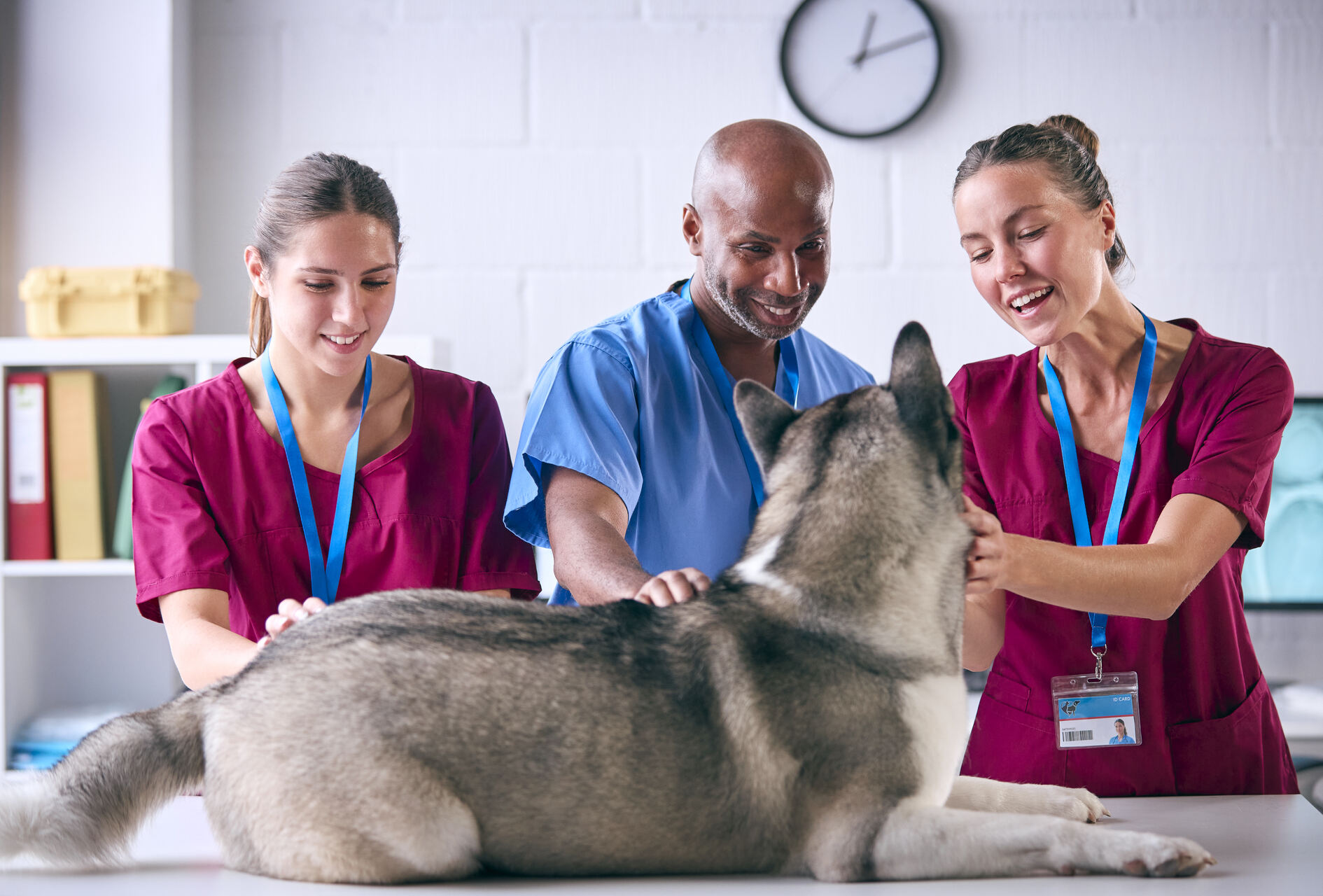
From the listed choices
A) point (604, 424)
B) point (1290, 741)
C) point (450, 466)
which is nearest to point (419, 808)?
point (604, 424)

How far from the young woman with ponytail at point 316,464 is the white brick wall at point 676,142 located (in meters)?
1.82

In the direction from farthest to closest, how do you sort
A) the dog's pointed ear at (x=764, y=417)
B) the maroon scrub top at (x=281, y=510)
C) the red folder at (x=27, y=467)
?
the red folder at (x=27, y=467), the maroon scrub top at (x=281, y=510), the dog's pointed ear at (x=764, y=417)

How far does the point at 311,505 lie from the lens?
1.96 m

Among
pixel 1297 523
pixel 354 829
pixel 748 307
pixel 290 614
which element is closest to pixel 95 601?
pixel 290 614

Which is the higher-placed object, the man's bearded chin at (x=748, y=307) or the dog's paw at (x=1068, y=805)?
the man's bearded chin at (x=748, y=307)

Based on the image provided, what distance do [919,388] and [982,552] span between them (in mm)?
233

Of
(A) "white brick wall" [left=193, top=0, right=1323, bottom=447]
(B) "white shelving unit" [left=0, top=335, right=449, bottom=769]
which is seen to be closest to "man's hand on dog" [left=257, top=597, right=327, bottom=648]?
(B) "white shelving unit" [left=0, top=335, right=449, bottom=769]

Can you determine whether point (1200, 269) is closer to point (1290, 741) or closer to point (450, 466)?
point (1290, 741)

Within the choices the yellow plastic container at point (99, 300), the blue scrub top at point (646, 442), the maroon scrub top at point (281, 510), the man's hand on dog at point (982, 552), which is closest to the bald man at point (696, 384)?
the blue scrub top at point (646, 442)

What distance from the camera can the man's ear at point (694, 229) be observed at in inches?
80.0

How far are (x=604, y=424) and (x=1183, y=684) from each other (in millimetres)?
1129

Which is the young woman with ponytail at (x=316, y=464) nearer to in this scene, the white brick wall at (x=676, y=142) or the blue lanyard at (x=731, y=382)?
the blue lanyard at (x=731, y=382)

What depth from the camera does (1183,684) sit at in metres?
1.93

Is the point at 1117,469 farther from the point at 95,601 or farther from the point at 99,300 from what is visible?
the point at 95,601
